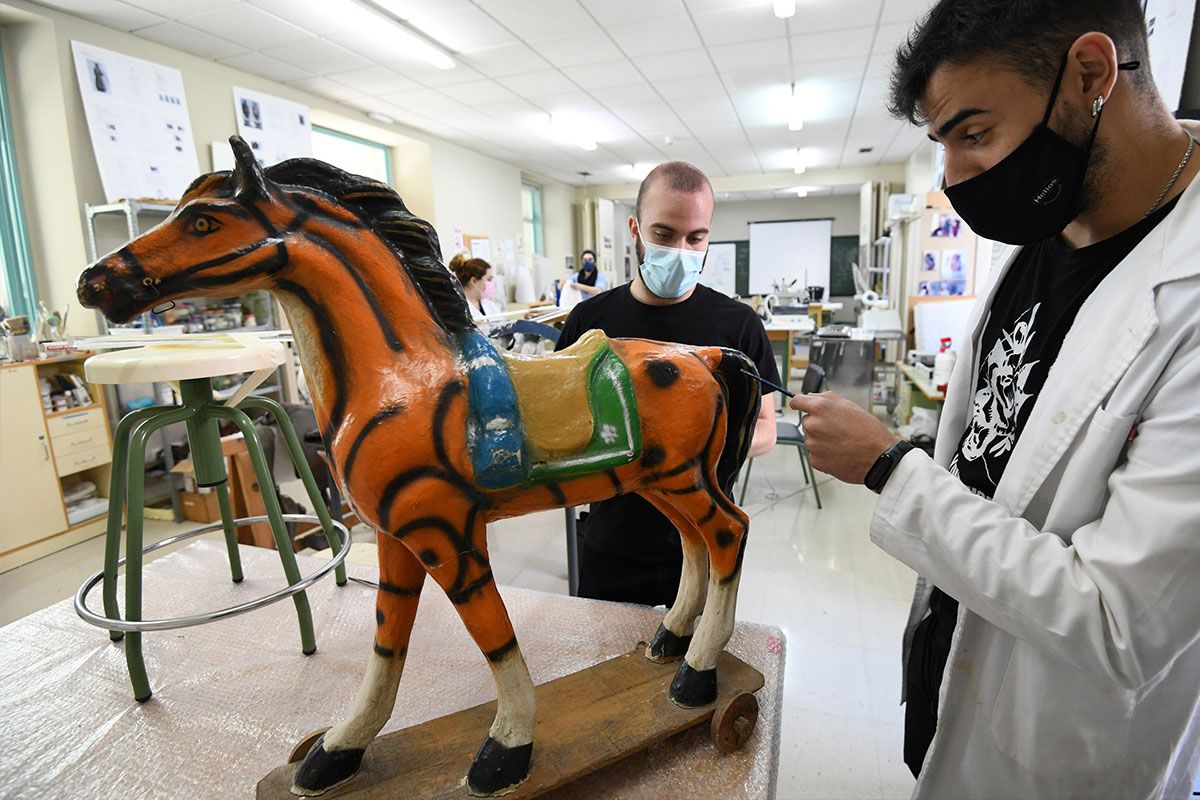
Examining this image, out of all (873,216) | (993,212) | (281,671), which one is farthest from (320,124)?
(873,216)

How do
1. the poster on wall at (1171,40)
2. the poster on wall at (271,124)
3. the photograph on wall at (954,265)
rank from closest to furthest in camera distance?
the poster on wall at (1171,40), the poster on wall at (271,124), the photograph on wall at (954,265)

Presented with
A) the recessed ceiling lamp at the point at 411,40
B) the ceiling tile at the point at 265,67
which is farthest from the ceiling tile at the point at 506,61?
the ceiling tile at the point at 265,67

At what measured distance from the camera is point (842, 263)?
1389 cm

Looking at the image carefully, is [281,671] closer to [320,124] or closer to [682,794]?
[682,794]

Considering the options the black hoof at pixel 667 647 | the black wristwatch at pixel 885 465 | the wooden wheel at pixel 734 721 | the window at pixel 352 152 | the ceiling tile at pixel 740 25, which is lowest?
the wooden wheel at pixel 734 721

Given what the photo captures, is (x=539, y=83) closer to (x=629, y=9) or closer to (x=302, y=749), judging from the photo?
(x=629, y=9)

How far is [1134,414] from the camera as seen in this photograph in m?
0.79

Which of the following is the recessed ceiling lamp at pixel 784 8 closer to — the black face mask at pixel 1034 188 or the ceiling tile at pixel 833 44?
the ceiling tile at pixel 833 44

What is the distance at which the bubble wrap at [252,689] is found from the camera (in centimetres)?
104

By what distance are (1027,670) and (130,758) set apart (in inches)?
61.3

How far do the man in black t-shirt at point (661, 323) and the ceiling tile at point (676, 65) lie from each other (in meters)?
4.11

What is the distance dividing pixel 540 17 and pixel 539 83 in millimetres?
1460

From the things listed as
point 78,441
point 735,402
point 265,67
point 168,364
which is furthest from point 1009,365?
point 265,67

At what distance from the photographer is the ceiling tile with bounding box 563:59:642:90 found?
5.17m
